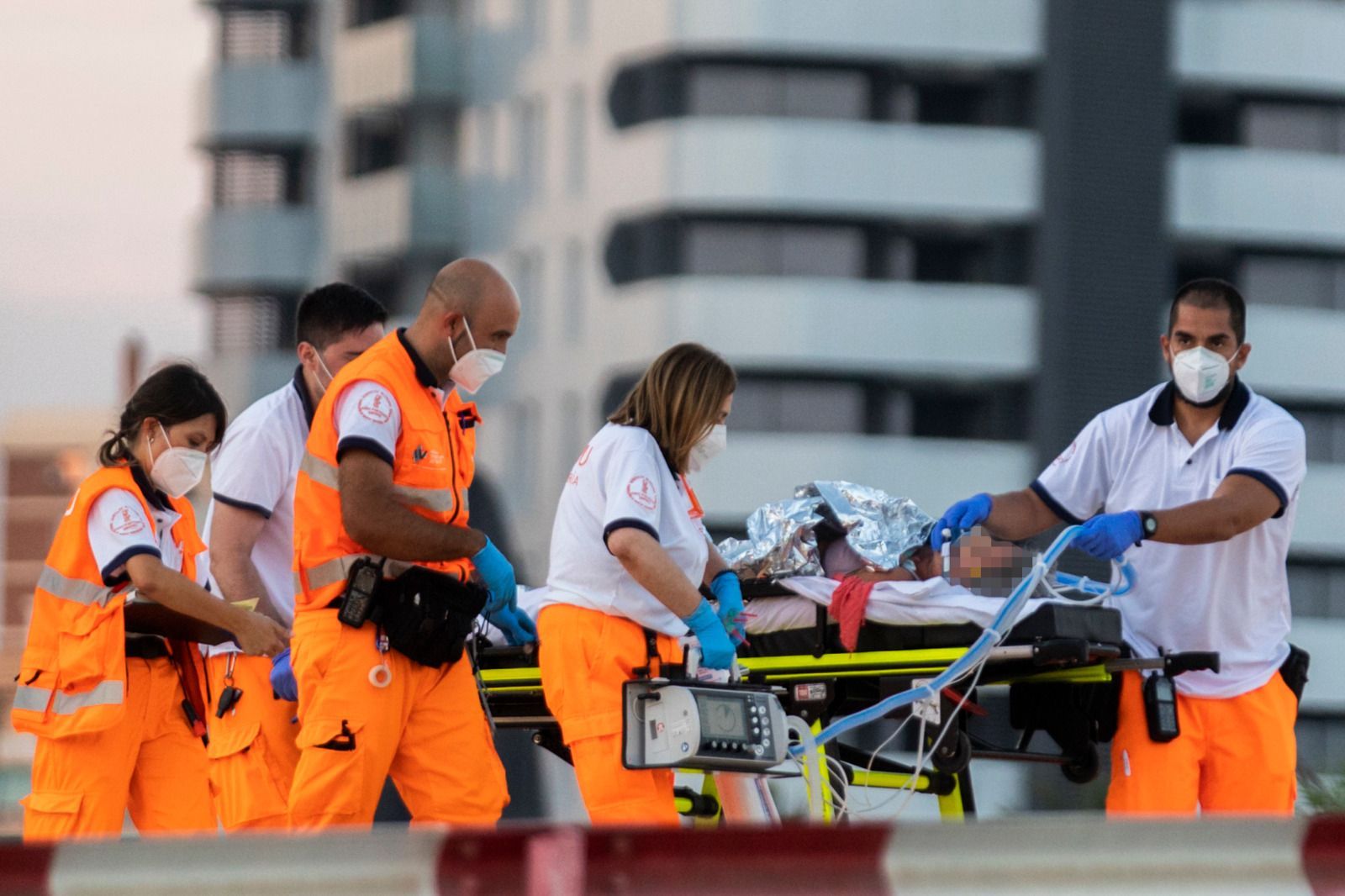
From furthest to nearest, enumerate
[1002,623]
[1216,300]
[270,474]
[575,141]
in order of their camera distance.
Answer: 1. [575,141]
2. [1216,300]
3. [270,474]
4. [1002,623]

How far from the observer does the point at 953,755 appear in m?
6.95

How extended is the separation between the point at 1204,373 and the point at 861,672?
1.34 m

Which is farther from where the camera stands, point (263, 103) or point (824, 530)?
point (263, 103)

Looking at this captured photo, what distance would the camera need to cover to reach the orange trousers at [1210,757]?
6.63 meters

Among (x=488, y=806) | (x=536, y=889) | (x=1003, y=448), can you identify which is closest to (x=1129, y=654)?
(x=488, y=806)

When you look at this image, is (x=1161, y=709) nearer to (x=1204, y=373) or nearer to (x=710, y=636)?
(x=1204, y=373)

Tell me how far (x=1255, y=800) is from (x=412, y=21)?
4079 centimetres

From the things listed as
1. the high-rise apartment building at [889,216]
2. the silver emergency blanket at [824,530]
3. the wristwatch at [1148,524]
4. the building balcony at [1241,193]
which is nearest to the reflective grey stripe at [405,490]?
the silver emergency blanket at [824,530]

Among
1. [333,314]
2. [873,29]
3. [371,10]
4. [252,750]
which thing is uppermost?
[371,10]

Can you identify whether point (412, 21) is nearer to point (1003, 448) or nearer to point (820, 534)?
point (1003, 448)

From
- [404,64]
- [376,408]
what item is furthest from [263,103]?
[376,408]

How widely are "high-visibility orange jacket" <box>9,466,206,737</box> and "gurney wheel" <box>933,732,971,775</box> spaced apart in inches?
94.5

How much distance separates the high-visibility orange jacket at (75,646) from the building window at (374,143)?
4148cm

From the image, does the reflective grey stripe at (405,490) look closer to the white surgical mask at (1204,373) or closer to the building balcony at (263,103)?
the white surgical mask at (1204,373)
